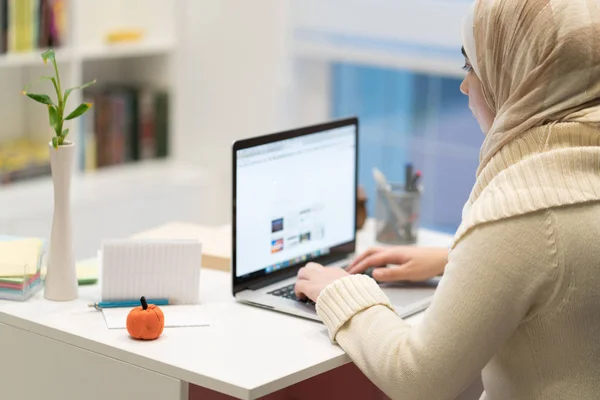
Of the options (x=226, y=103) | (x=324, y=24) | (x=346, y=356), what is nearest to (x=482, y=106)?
(x=346, y=356)

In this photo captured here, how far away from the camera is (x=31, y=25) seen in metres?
3.50

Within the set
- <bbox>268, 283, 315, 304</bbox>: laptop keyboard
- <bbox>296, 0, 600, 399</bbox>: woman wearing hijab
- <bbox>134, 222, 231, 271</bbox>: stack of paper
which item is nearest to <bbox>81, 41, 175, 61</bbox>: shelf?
<bbox>134, 222, 231, 271</bbox>: stack of paper

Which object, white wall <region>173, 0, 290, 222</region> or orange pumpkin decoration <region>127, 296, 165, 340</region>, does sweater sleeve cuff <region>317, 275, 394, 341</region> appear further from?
white wall <region>173, 0, 290, 222</region>

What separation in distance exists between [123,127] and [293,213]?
2055 millimetres

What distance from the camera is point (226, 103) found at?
13.3 feet

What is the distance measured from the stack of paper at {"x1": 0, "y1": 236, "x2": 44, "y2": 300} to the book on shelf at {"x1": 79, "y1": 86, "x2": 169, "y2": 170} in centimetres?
187

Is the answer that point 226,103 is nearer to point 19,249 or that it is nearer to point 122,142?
point 122,142

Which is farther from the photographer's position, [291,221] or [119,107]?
[119,107]

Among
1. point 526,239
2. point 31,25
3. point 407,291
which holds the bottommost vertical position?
point 407,291

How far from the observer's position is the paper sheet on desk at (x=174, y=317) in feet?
5.74

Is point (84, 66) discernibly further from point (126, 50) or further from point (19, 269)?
point (19, 269)

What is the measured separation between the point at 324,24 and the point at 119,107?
0.89 m

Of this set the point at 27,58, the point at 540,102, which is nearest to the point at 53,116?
the point at 540,102

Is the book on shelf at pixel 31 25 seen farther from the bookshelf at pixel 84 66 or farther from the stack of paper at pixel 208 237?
the stack of paper at pixel 208 237
